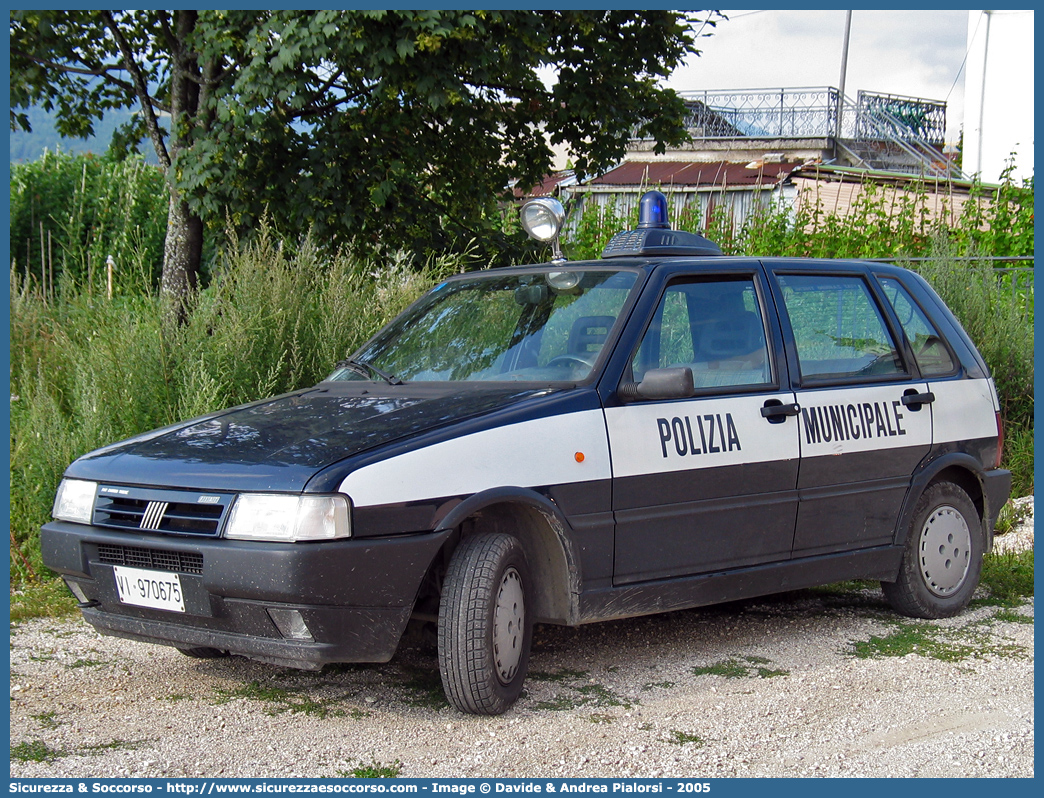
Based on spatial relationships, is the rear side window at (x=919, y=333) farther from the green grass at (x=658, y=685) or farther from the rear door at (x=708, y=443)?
the green grass at (x=658, y=685)

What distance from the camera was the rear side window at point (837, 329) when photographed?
535cm

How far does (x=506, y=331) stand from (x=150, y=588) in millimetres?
1945

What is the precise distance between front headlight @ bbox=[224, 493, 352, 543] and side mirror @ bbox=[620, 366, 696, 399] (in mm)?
1397

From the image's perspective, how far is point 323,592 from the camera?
3701 mm

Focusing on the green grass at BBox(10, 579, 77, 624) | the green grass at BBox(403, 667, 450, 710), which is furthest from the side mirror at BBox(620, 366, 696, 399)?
the green grass at BBox(10, 579, 77, 624)

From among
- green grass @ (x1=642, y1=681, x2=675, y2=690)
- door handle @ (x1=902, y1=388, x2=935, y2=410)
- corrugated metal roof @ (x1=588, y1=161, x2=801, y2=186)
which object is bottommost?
green grass @ (x1=642, y1=681, x2=675, y2=690)

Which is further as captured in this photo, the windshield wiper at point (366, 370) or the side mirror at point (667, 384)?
the windshield wiper at point (366, 370)

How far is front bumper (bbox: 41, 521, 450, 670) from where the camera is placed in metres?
3.69

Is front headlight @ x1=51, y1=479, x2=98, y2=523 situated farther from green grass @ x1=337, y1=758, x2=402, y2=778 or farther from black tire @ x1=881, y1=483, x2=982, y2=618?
black tire @ x1=881, y1=483, x2=982, y2=618

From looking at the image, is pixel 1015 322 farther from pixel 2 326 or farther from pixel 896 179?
pixel 2 326

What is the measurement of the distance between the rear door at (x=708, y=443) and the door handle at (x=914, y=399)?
2.83 feet

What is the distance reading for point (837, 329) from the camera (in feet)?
18.2

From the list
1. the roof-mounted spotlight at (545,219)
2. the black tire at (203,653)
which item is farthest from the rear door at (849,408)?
the black tire at (203,653)

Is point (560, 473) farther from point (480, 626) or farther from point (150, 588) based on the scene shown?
point (150, 588)
